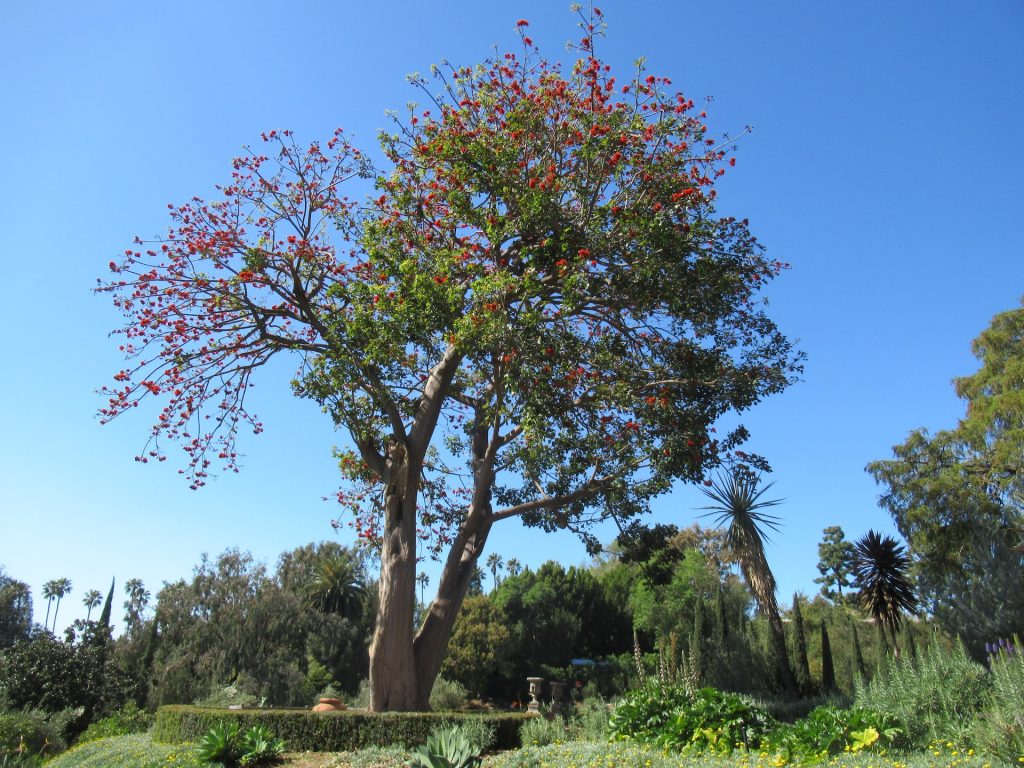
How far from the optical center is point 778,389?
1184cm

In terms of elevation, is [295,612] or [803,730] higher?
[295,612]

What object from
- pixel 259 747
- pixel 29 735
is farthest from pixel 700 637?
pixel 29 735

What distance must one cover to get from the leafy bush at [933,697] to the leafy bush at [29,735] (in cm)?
1419

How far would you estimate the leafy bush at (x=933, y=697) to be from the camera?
6.82 metres

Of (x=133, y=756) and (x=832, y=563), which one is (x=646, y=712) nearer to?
(x=133, y=756)

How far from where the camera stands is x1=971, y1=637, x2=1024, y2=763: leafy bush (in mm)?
5445

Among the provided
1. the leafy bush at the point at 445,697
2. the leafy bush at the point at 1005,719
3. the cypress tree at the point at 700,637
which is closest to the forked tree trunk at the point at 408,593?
the leafy bush at the point at 1005,719

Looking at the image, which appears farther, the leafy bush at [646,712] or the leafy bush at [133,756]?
the leafy bush at [133,756]

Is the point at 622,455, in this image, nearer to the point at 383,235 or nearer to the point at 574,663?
the point at 383,235

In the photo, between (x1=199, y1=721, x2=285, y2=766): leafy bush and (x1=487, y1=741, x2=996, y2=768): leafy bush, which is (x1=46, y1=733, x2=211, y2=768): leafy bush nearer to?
(x1=199, y1=721, x2=285, y2=766): leafy bush

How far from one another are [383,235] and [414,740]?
A: 8.10 meters

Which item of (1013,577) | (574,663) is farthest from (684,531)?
(1013,577)

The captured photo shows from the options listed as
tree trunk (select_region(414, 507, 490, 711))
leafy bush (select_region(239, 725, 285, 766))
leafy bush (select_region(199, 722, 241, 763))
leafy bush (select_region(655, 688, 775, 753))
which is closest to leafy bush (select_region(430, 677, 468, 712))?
tree trunk (select_region(414, 507, 490, 711))

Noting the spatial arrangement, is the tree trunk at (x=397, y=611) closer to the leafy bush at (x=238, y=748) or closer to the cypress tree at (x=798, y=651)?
the leafy bush at (x=238, y=748)
